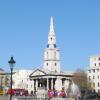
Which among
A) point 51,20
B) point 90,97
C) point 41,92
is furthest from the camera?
point 51,20

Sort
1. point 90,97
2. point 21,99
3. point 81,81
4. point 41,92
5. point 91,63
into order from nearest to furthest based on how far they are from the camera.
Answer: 1. point 90,97
2. point 21,99
3. point 41,92
4. point 81,81
5. point 91,63

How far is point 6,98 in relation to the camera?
64812 millimetres

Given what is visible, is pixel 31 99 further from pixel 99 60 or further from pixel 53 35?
pixel 53 35

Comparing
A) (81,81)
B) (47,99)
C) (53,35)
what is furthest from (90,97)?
(53,35)

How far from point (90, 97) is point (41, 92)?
566 inches

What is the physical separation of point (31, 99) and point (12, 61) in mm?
20012

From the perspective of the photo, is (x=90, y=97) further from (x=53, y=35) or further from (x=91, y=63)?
(x=53, y=35)

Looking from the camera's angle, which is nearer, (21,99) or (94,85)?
(21,99)

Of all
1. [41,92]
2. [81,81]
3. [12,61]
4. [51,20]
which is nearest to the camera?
[12,61]

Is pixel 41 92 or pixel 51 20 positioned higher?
pixel 51 20

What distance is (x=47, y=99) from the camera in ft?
218

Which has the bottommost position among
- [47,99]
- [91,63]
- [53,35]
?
[47,99]

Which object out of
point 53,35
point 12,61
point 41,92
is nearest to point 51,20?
point 53,35

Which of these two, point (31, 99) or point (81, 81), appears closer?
point (31, 99)
